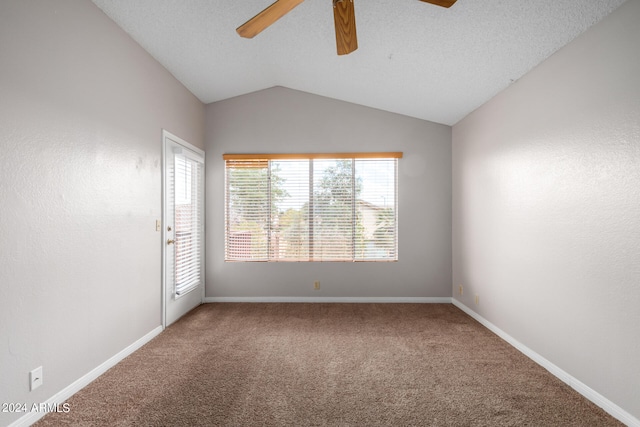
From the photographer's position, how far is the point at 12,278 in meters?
1.75

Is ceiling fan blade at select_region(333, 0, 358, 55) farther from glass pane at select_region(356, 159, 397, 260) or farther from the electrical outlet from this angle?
the electrical outlet

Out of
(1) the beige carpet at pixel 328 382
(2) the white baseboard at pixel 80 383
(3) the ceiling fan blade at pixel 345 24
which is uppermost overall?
(3) the ceiling fan blade at pixel 345 24

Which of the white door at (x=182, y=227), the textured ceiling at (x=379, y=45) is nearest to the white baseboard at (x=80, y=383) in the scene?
the white door at (x=182, y=227)

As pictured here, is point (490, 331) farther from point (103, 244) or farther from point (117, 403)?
point (103, 244)

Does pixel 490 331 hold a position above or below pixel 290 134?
below

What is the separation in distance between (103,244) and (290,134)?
105 inches

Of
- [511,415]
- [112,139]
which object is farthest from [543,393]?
[112,139]

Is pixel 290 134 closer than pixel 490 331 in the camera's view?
No

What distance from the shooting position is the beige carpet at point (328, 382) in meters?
1.91

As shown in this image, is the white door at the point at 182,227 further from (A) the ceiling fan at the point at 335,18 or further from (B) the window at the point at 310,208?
(A) the ceiling fan at the point at 335,18

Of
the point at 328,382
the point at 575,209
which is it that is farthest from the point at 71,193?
the point at 575,209

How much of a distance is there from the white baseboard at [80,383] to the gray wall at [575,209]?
3412mm

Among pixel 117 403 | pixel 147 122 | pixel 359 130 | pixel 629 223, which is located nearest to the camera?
pixel 629 223

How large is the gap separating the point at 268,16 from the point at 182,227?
2636 mm
